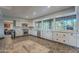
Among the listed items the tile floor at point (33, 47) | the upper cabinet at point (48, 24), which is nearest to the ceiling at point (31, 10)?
the upper cabinet at point (48, 24)

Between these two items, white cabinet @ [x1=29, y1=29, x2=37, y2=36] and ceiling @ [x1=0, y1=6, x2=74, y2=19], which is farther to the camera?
white cabinet @ [x1=29, y1=29, x2=37, y2=36]

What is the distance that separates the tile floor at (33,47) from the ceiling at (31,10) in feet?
1.54

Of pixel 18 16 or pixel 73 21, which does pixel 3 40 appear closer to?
pixel 18 16

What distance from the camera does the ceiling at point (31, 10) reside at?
58.1 inches

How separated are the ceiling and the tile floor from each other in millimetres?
471

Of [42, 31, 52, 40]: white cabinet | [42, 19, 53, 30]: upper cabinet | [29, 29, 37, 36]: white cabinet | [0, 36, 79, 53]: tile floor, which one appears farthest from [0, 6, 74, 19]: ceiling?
[0, 36, 79, 53]: tile floor

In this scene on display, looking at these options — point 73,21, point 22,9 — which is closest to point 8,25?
point 22,9

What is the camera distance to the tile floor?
1.47 meters

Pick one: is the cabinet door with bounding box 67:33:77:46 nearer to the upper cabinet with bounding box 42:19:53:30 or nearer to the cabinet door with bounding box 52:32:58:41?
the cabinet door with bounding box 52:32:58:41

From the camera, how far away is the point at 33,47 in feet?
4.98

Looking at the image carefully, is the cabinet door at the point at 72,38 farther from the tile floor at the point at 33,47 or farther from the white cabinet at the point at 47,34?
the white cabinet at the point at 47,34

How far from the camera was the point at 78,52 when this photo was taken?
4.76ft

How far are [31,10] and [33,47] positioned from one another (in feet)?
2.31

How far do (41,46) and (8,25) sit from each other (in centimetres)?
74
